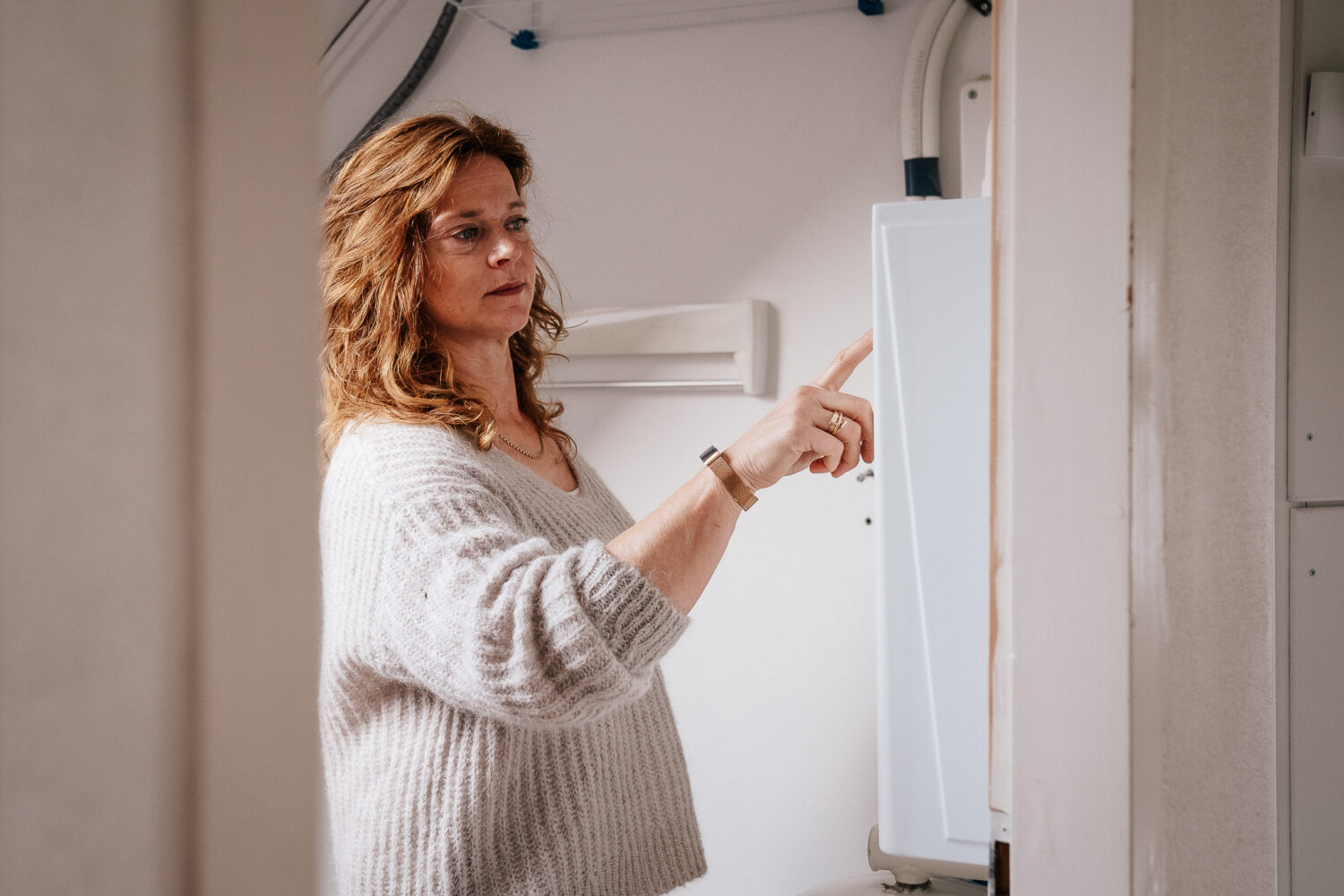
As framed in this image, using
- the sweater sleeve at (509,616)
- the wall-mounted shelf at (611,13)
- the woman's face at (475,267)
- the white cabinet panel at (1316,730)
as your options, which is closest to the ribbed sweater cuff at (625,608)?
the sweater sleeve at (509,616)

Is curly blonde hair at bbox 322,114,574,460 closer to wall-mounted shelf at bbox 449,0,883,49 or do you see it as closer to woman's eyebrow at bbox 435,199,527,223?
woman's eyebrow at bbox 435,199,527,223

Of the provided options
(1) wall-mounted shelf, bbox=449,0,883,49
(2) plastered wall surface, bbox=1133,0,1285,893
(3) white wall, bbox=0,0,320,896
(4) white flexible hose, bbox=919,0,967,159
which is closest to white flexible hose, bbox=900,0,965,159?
(4) white flexible hose, bbox=919,0,967,159

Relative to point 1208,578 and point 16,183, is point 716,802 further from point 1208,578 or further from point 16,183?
point 16,183

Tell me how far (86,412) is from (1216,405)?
17.9 inches

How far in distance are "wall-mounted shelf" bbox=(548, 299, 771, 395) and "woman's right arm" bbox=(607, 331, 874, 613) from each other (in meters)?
0.84

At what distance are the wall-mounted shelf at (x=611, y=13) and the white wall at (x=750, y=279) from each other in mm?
23

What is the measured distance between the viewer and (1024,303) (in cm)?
40

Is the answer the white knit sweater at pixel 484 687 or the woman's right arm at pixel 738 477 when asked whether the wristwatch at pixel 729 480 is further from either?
the white knit sweater at pixel 484 687

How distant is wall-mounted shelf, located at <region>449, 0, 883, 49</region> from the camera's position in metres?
1.69

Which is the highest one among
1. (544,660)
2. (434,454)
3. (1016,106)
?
(1016,106)

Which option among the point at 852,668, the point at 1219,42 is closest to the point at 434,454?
the point at 1219,42

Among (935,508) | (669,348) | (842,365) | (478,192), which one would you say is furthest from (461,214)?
(669,348)

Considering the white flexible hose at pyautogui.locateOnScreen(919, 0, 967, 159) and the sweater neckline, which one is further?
the white flexible hose at pyautogui.locateOnScreen(919, 0, 967, 159)

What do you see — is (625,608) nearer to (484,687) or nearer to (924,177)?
(484,687)
